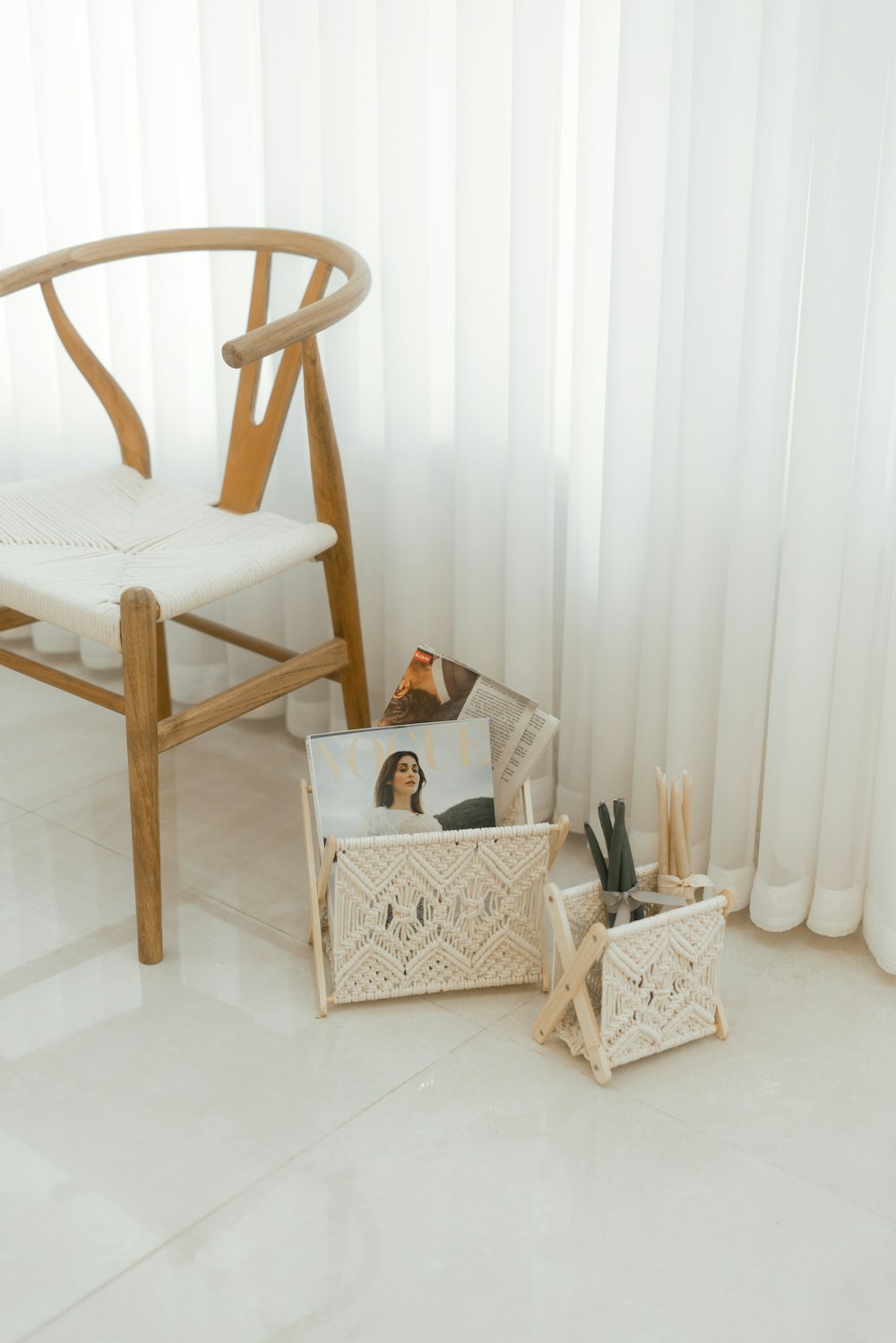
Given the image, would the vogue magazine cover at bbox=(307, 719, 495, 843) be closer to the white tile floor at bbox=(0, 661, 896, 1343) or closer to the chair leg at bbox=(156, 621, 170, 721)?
the white tile floor at bbox=(0, 661, 896, 1343)

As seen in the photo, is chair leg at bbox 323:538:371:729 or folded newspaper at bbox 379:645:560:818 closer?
folded newspaper at bbox 379:645:560:818

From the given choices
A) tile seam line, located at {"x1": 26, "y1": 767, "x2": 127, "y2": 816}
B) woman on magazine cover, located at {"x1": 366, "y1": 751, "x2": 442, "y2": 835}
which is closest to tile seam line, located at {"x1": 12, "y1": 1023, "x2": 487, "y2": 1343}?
woman on magazine cover, located at {"x1": 366, "y1": 751, "x2": 442, "y2": 835}

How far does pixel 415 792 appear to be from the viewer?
1.53 meters

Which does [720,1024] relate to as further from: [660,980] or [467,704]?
[467,704]

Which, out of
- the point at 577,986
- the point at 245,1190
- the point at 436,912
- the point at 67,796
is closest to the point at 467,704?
the point at 436,912

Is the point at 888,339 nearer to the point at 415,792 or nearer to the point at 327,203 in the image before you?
the point at 415,792

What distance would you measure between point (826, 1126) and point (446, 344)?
104cm

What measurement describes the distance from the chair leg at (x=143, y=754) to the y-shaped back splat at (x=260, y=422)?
37cm

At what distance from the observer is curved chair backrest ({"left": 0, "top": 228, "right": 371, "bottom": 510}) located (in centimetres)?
172

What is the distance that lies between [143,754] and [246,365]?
508 millimetres

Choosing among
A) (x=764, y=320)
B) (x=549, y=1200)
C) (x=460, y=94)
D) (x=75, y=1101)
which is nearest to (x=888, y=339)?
(x=764, y=320)

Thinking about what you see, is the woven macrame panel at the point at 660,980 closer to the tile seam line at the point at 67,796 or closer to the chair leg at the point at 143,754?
the chair leg at the point at 143,754

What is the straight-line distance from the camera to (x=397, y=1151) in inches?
52.2

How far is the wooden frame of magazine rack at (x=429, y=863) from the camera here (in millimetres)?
1458
